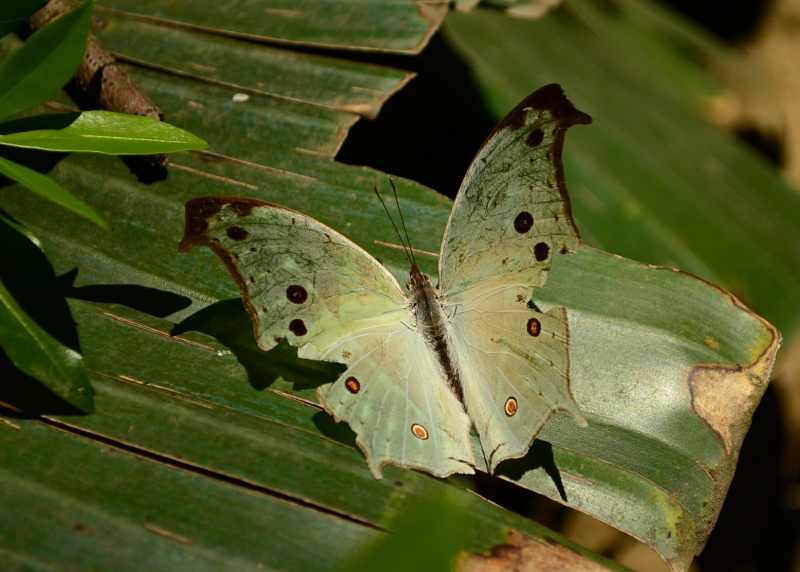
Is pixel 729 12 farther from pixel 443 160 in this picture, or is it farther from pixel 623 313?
pixel 623 313

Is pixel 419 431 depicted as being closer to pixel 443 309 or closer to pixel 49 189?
pixel 443 309

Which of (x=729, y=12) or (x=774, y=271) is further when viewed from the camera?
(x=729, y=12)

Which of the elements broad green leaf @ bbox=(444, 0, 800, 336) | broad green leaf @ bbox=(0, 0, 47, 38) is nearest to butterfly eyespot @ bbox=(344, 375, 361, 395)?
broad green leaf @ bbox=(0, 0, 47, 38)

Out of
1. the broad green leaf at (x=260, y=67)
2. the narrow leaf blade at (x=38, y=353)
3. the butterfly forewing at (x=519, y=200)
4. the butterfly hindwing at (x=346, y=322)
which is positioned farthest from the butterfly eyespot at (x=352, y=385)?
the broad green leaf at (x=260, y=67)

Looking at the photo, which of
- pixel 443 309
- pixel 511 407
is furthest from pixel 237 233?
pixel 511 407

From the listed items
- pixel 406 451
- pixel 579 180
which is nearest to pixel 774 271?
pixel 579 180

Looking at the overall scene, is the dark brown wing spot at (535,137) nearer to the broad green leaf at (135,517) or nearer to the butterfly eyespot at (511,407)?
the butterfly eyespot at (511,407)

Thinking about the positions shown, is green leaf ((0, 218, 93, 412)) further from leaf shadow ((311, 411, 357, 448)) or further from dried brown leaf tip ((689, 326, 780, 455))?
dried brown leaf tip ((689, 326, 780, 455))

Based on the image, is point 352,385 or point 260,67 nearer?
Result: point 352,385
